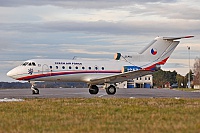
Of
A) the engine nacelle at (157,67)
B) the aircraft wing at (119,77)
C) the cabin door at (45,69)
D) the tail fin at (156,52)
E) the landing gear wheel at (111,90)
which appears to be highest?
the tail fin at (156,52)

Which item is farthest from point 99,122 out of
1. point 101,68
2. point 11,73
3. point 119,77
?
point 101,68

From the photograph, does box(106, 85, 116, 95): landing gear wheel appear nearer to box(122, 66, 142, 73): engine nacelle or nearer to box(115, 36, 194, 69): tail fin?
box(122, 66, 142, 73): engine nacelle

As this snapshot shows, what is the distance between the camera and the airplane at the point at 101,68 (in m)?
41.8

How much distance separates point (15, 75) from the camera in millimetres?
42000

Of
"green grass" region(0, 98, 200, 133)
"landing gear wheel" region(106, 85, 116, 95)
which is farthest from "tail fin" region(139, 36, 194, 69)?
"green grass" region(0, 98, 200, 133)

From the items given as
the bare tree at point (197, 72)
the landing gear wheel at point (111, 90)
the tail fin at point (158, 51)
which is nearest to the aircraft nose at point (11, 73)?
the landing gear wheel at point (111, 90)

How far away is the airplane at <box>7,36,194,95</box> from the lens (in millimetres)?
41781

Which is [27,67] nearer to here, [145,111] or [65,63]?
[65,63]

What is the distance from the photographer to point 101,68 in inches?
1722

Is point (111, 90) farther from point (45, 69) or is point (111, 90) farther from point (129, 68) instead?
point (45, 69)

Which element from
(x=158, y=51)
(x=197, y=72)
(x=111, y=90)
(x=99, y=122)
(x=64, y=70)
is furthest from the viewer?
(x=197, y=72)

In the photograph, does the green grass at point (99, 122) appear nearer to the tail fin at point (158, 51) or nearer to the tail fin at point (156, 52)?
the tail fin at point (156, 52)

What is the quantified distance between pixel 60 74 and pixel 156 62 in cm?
936

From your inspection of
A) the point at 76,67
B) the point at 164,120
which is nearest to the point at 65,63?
the point at 76,67
